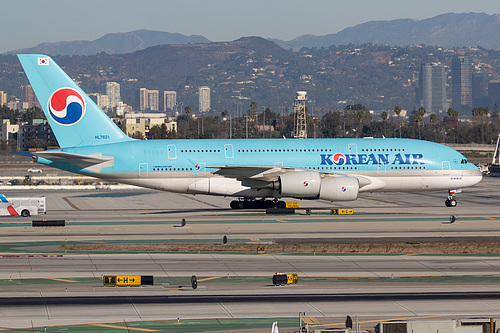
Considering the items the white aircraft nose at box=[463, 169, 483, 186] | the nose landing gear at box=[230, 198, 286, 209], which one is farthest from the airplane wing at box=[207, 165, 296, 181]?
the white aircraft nose at box=[463, 169, 483, 186]

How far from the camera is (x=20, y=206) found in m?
52.8

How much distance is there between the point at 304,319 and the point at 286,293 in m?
3.90

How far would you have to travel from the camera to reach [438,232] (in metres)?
43.2

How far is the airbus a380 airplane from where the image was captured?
50688 mm

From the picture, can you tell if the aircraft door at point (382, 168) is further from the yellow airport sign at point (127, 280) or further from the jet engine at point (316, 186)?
the yellow airport sign at point (127, 280)

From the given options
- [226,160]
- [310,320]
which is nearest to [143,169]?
[226,160]

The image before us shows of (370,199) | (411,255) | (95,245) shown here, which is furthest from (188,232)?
(370,199)

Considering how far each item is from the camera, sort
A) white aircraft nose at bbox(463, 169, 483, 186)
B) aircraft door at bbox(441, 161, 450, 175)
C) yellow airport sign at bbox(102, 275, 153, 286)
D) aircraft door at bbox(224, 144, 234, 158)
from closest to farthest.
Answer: yellow airport sign at bbox(102, 275, 153, 286)
aircraft door at bbox(224, 144, 234, 158)
aircraft door at bbox(441, 161, 450, 175)
white aircraft nose at bbox(463, 169, 483, 186)

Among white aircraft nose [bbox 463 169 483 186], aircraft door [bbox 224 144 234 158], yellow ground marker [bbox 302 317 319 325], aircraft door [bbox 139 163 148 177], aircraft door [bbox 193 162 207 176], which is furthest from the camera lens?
white aircraft nose [bbox 463 169 483 186]

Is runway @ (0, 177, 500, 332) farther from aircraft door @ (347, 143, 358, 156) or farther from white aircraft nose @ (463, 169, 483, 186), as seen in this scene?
aircraft door @ (347, 143, 358, 156)

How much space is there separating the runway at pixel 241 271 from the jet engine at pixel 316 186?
168cm

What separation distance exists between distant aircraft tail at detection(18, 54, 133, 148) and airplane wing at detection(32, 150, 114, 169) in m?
1.34

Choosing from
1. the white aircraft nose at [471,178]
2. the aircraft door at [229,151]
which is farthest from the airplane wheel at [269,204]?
the white aircraft nose at [471,178]

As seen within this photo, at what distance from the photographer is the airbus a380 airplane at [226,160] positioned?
166 feet
